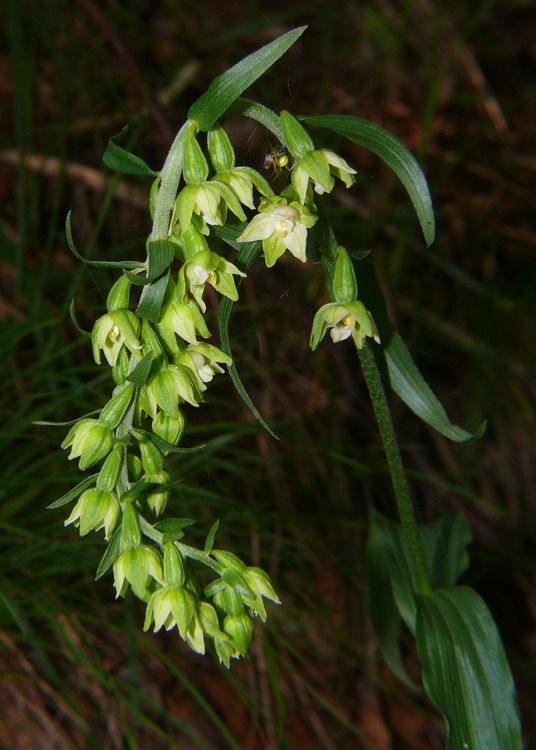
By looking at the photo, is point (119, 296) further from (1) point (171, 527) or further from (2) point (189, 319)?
(1) point (171, 527)

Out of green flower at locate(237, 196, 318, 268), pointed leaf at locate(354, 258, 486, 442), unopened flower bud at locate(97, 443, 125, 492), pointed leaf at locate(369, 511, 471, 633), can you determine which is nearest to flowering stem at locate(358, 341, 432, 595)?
pointed leaf at locate(354, 258, 486, 442)

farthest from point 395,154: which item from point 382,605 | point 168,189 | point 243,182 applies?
point 382,605

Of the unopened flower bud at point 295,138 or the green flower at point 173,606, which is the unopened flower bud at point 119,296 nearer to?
the unopened flower bud at point 295,138

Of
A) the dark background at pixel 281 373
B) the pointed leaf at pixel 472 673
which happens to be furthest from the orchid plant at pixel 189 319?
→ the pointed leaf at pixel 472 673

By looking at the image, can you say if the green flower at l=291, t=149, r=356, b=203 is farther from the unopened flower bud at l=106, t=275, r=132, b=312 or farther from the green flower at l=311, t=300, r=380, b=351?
the unopened flower bud at l=106, t=275, r=132, b=312

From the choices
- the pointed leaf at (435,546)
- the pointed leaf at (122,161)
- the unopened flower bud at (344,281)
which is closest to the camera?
the pointed leaf at (122,161)

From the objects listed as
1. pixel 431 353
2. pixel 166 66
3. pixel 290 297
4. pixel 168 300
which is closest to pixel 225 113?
Answer: pixel 168 300

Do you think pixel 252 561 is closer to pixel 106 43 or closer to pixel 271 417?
pixel 271 417
